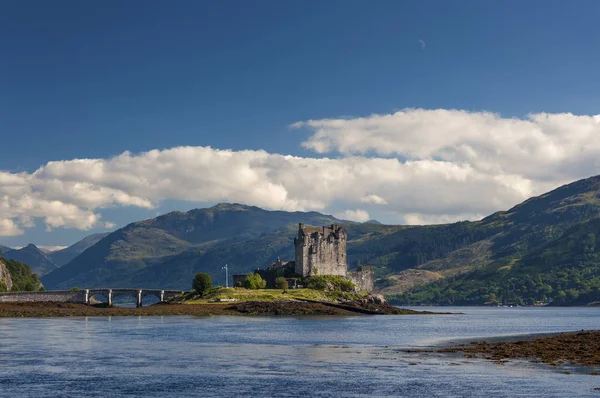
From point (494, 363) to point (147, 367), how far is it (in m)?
35.4

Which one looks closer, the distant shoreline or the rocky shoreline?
the distant shoreline

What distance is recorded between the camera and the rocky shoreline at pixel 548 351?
7819cm

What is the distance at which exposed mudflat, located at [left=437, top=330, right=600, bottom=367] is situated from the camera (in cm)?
7900

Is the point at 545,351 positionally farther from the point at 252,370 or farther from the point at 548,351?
the point at 252,370

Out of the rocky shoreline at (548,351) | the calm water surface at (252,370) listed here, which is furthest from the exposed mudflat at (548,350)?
the calm water surface at (252,370)

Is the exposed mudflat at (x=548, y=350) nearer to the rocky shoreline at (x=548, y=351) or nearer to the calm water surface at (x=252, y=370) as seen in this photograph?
the rocky shoreline at (x=548, y=351)

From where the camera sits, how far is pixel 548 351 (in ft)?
289

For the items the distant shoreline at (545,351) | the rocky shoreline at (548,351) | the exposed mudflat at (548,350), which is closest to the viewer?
the distant shoreline at (545,351)

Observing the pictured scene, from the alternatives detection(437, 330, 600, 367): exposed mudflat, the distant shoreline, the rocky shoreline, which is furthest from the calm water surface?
detection(437, 330, 600, 367): exposed mudflat

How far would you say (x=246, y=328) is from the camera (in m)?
139

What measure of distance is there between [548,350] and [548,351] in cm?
126

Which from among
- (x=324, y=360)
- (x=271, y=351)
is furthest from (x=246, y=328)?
(x=324, y=360)

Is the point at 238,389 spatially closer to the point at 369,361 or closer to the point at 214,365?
the point at 214,365

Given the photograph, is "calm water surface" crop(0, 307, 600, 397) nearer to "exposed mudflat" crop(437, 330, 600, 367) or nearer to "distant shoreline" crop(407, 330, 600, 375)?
"distant shoreline" crop(407, 330, 600, 375)
